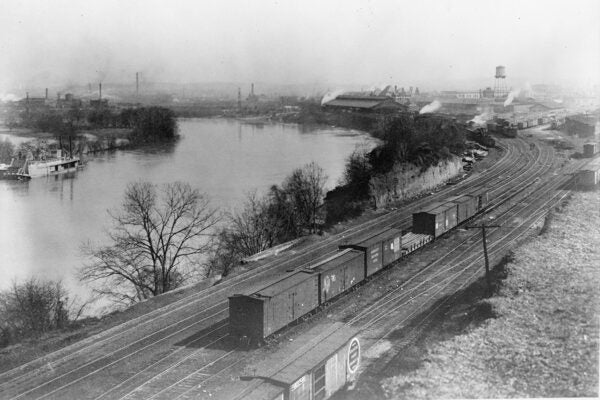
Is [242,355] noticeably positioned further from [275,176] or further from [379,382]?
[275,176]

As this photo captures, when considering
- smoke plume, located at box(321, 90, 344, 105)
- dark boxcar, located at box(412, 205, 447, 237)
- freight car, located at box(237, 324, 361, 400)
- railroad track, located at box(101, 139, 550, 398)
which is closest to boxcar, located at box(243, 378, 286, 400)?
freight car, located at box(237, 324, 361, 400)

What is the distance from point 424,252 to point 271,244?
30.5ft

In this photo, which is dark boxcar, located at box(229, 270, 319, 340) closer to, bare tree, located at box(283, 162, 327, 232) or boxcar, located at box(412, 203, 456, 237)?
boxcar, located at box(412, 203, 456, 237)

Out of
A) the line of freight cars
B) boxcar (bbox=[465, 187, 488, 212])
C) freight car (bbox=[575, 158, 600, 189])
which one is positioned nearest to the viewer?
the line of freight cars

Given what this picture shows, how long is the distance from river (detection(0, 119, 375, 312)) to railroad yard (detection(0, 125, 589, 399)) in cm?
948

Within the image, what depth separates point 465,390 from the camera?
13.2 meters

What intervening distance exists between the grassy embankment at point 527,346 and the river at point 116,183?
58.6 ft

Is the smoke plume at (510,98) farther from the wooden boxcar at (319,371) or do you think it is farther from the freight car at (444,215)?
the wooden boxcar at (319,371)

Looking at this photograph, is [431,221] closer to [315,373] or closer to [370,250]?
[370,250]

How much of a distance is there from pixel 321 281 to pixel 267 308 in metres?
3.20

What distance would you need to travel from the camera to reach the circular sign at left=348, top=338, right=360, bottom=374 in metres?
14.1

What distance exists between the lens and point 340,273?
20.1 m

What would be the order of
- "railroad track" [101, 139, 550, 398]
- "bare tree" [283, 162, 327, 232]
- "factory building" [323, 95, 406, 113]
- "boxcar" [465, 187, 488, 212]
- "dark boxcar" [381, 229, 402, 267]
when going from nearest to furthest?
"railroad track" [101, 139, 550, 398] < "dark boxcar" [381, 229, 402, 267] < "boxcar" [465, 187, 488, 212] < "bare tree" [283, 162, 327, 232] < "factory building" [323, 95, 406, 113]

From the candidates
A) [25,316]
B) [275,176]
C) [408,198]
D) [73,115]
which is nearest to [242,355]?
[25,316]
